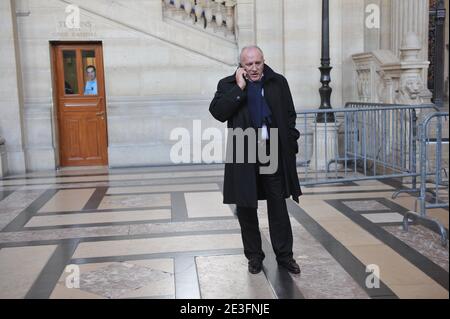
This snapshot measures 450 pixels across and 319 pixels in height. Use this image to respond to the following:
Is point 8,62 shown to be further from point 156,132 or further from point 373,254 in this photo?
point 373,254

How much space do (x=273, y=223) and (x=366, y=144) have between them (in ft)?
16.6

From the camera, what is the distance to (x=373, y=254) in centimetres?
520

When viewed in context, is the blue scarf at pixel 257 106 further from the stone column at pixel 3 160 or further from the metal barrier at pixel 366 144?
the stone column at pixel 3 160

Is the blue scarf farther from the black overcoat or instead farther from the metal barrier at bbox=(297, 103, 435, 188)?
the metal barrier at bbox=(297, 103, 435, 188)

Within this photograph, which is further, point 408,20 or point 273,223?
point 408,20

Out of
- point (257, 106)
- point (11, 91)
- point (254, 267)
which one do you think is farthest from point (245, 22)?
point (254, 267)

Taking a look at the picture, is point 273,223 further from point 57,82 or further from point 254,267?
point 57,82

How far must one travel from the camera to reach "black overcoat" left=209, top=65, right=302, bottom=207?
14.6ft

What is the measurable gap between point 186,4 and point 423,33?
485cm

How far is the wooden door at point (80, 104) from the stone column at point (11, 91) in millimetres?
815

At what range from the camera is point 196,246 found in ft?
18.4
